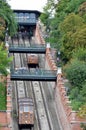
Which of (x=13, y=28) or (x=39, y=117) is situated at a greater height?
(x=13, y=28)

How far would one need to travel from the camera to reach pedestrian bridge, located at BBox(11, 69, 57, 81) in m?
75.1

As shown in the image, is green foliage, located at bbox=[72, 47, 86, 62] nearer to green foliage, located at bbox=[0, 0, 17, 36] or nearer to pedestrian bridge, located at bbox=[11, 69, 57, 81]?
pedestrian bridge, located at bbox=[11, 69, 57, 81]

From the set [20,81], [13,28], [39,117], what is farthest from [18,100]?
[13,28]

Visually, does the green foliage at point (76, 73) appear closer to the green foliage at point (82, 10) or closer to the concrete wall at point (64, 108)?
the concrete wall at point (64, 108)

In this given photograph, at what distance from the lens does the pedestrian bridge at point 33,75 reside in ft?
246

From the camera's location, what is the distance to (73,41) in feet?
263

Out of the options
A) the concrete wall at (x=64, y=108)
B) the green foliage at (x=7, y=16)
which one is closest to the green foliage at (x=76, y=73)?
the concrete wall at (x=64, y=108)

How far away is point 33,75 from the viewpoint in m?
75.4

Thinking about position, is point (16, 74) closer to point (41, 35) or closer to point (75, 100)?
point (75, 100)

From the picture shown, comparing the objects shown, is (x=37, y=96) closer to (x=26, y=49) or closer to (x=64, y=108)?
(x=64, y=108)

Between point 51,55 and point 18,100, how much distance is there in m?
15.9

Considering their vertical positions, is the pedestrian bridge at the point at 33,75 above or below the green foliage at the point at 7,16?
below

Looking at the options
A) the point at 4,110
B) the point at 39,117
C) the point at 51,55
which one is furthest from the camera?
the point at 51,55

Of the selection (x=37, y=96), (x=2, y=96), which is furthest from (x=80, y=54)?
(x=2, y=96)
